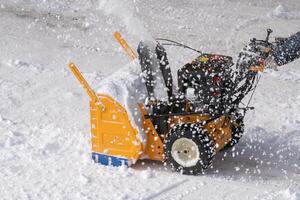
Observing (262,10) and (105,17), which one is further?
(262,10)

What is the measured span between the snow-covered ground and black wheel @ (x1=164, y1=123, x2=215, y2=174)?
0.11m

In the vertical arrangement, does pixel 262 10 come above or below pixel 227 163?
above

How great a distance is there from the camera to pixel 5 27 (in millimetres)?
9719

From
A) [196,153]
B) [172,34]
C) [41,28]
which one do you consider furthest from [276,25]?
[196,153]

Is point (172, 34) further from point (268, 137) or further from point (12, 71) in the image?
point (268, 137)

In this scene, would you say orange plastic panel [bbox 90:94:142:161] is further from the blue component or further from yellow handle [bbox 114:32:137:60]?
yellow handle [bbox 114:32:137:60]

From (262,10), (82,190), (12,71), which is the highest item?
(262,10)

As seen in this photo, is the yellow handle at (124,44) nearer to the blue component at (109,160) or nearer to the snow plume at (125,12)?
the blue component at (109,160)

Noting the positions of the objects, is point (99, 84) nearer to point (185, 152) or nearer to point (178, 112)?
point (178, 112)

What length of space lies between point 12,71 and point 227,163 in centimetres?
344

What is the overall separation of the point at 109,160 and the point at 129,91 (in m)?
0.67

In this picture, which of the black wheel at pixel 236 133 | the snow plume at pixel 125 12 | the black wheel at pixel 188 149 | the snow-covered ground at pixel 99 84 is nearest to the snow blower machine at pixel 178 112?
the black wheel at pixel 188 149

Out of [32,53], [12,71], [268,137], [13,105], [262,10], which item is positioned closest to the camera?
[268,137]

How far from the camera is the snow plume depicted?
10000 millimetres
